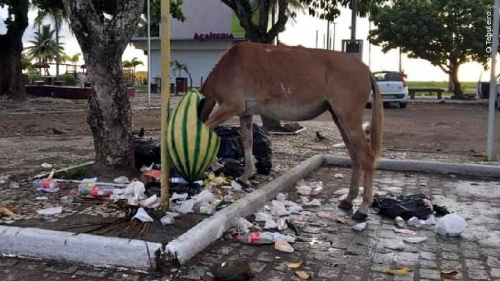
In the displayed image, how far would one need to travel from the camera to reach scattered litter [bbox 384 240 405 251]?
469cm

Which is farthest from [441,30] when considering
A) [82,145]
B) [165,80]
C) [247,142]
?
[165,80]

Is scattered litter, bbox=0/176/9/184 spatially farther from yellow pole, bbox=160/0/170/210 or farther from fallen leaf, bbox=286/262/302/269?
fallen leaf, bbox=286/262/302/269

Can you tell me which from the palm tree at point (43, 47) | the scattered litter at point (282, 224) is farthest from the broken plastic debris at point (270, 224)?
the palm tree at point (43, 47)

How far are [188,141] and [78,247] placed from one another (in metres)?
1.24

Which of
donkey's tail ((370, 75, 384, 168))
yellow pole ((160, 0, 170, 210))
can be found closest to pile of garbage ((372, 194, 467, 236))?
donkey's tail ((370, 75, 384, 168))

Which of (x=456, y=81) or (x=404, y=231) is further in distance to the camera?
(x=456, y=81)

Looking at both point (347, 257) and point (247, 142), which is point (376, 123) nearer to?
point (247, 142)

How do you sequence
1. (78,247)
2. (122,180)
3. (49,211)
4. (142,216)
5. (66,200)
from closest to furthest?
(78,247) < (142,216) < (49,211) < (66,200) < (122,180)

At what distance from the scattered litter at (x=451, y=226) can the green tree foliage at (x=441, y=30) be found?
29302 mm

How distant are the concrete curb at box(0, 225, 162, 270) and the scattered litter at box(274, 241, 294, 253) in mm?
1029

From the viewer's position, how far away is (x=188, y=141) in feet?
15.6

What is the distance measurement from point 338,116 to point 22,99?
73.9 ft

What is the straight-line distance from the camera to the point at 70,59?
260ft

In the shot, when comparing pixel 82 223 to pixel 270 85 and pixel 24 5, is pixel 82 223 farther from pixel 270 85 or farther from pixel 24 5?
pixel 24 5
